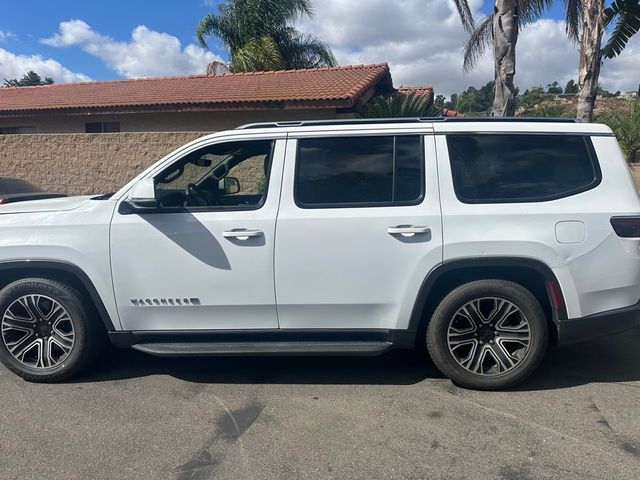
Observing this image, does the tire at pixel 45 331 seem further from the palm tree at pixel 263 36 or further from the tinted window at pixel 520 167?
the palm tree at pixel 263 36

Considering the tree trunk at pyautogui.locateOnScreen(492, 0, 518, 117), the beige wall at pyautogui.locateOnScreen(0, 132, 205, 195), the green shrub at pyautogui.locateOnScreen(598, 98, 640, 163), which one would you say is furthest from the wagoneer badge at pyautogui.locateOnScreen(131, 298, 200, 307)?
the green shrub at pyautogui.locateOnScreen(598, 98, 640, 163)

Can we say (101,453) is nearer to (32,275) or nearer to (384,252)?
(32,275)

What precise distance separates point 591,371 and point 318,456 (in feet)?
8.22

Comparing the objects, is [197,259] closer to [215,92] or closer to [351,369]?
[351,369]

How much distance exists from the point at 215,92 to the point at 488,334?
1222 centimetres

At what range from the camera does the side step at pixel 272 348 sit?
12.8ft

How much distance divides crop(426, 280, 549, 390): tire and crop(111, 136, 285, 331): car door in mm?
1260

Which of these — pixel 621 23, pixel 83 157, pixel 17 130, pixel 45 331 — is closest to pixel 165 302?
pixel 45 331

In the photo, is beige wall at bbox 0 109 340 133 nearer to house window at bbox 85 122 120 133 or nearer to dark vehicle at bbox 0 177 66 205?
house window at bbox 85 122 120 133

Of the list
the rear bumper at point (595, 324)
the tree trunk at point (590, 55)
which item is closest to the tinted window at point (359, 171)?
the rear bumper at point (595, 324)

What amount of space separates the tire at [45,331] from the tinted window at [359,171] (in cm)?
192

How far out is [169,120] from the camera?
49.0 ft

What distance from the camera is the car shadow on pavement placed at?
13.8ft

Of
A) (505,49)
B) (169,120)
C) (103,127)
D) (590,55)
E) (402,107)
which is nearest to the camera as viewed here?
(505,49)
